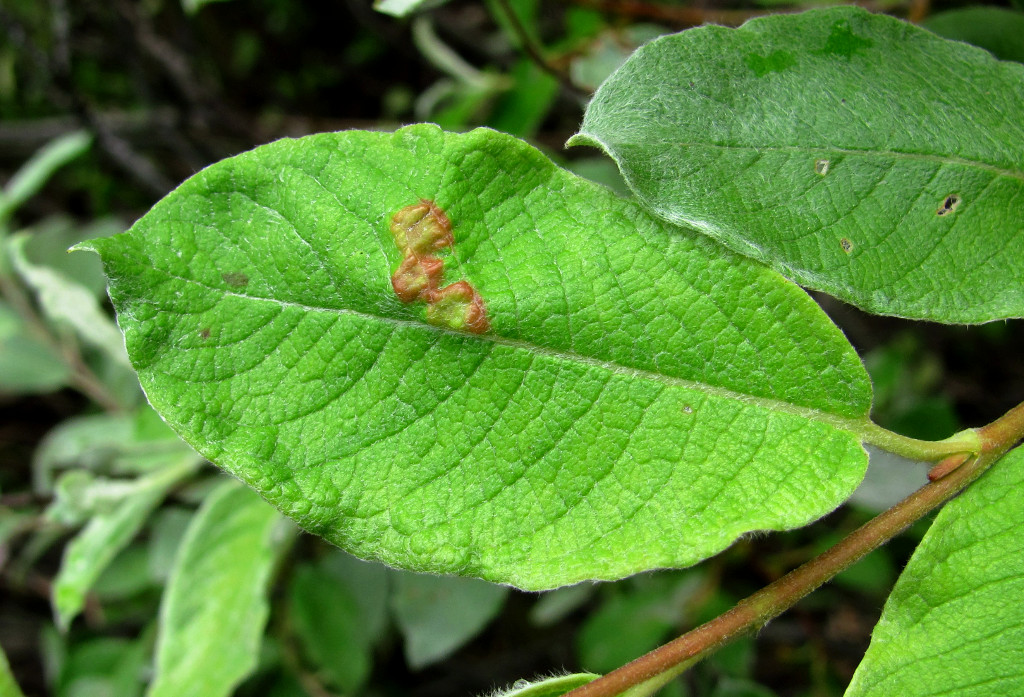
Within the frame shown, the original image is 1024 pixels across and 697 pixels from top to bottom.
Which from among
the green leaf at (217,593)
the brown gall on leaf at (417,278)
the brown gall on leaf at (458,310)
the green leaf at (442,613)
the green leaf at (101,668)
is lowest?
the green leaf at (101,668)

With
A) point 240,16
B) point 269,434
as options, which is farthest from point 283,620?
point 240,16

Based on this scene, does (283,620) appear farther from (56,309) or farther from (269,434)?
(269,434)

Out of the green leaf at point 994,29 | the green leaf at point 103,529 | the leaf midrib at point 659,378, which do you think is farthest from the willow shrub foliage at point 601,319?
the green leaf at point 103,529

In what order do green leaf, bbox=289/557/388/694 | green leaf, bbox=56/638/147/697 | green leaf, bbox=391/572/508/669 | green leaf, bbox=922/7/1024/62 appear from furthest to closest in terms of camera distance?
green leaf, bbox=56/638/147/697
green leaf, bbox=289/557/388/694
green leaf, bbox=391/572/508/669
green leaf, bbox=922/7/1024/62

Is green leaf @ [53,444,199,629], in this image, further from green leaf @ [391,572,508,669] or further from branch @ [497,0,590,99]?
branch @ [497,0,590,99]

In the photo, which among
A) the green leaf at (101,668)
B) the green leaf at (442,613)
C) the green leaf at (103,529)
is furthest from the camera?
the green leaf at (101,668)

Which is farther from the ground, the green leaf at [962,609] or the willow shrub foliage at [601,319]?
the willow shrub foliage at [601,319]

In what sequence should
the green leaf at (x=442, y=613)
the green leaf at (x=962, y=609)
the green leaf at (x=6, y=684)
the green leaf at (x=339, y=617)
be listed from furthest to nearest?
the green leaf at (x=339, y=617) < the green leaf at (x=442, y=613) < the green leaf at (x=6, y=684) < the green leaf at (x=962, y=609)

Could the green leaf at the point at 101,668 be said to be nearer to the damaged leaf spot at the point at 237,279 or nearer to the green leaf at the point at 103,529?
the green leaf at the point at 103,529

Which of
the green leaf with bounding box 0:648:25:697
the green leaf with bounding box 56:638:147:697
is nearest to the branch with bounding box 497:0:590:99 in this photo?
the green leaf with bounding box 0:648:25:697
